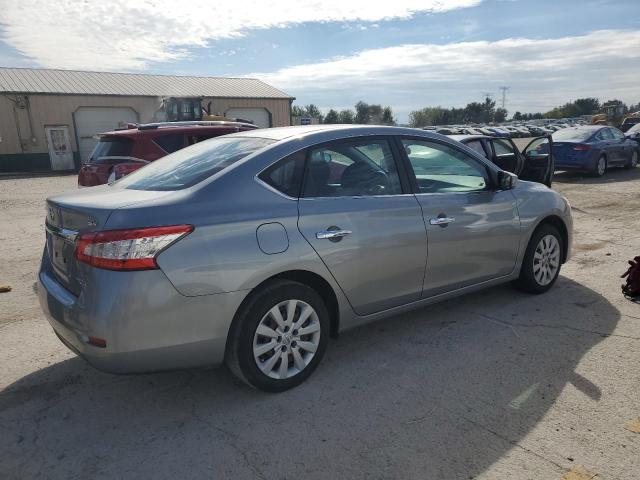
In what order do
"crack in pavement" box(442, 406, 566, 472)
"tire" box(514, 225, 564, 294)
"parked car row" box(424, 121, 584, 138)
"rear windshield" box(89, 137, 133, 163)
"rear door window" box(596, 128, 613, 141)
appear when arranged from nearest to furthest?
1. "crack in pavement" box(442, 406, 566, 472)
2. "tire" box(514, 225, 564, 294)
3. "parked car row" box(424, 121, 584, 138)
4. "rear windshield" box(89, 137, 133, 163)
5. "rear door window" box(596, 128, 613, 141)

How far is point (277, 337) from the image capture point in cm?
312

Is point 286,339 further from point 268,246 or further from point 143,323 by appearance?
point 143,323

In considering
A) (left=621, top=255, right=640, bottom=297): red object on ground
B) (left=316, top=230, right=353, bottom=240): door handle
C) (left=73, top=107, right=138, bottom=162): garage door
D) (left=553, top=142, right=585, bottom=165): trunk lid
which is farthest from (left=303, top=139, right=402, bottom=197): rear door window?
(left=73, top=107, right=138, bottom=162): garage door

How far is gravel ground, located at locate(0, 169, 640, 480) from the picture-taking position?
8.34 ft

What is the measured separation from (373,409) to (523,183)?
280 cm

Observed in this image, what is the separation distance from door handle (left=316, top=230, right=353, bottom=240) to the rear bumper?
63 centimetres

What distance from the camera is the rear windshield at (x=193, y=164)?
3.20m

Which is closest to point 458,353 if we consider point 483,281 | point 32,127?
point 483,281

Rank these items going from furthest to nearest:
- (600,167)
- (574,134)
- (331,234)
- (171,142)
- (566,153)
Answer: (574,134), (600,167), (566,153), (171,142), (331,234)

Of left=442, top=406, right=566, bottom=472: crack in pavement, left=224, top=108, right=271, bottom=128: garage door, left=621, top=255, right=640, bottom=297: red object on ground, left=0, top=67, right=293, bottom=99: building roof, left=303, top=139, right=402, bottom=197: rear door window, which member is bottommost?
left=442, top=406, right=566, bottom=472: crack in pavement

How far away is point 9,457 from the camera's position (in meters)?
2.63

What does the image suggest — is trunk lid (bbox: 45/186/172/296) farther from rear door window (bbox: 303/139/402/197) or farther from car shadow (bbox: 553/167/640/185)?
car shadow (bbox: 553/167/640/185)

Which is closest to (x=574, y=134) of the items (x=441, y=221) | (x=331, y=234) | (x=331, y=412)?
(x=441, y=221)

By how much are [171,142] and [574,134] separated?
477 inches
